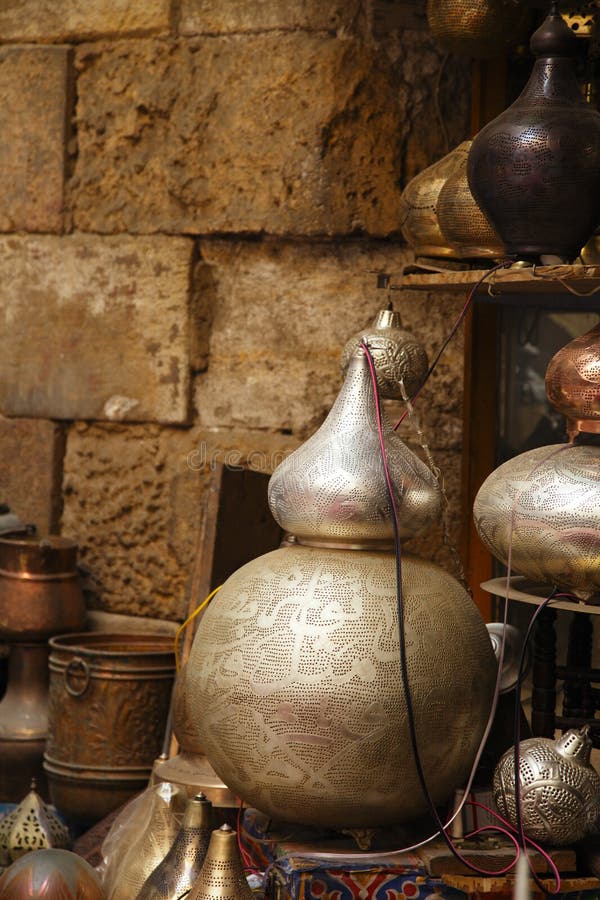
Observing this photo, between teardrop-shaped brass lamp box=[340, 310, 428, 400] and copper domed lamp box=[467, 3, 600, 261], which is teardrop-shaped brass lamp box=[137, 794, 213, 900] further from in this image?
copper domed lamp box=[467, 3, 600, 261]

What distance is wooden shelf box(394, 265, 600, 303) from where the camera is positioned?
2.36 metres

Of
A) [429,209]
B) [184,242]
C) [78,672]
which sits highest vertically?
[429,209]

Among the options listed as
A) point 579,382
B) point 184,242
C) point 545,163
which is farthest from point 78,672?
point 545,163

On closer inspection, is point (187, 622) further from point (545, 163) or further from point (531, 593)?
point (545, 163)

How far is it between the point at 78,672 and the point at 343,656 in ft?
4.64

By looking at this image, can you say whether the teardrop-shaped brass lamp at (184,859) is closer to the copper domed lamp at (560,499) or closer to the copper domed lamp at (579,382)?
the copper domed lamp at (560,499)

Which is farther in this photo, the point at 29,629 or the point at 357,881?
the point at 29,629

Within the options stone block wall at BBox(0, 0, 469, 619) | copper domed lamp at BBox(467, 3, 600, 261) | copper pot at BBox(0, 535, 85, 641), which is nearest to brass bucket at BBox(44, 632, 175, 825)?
copper pot at BBox(0, 535, 85, 641)

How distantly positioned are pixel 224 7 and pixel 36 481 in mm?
1355

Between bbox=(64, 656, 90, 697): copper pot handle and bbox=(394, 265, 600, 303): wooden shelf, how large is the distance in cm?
120

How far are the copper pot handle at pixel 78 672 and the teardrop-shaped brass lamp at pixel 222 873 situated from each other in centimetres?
131

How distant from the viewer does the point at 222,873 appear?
205 centimetres

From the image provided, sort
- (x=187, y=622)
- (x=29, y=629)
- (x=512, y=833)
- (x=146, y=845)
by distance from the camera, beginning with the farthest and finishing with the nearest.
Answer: (x=29, y=629) → (x=187, y=622) → (x=146, y=845) → (x=512, y=833)

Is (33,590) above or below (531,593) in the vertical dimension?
below
